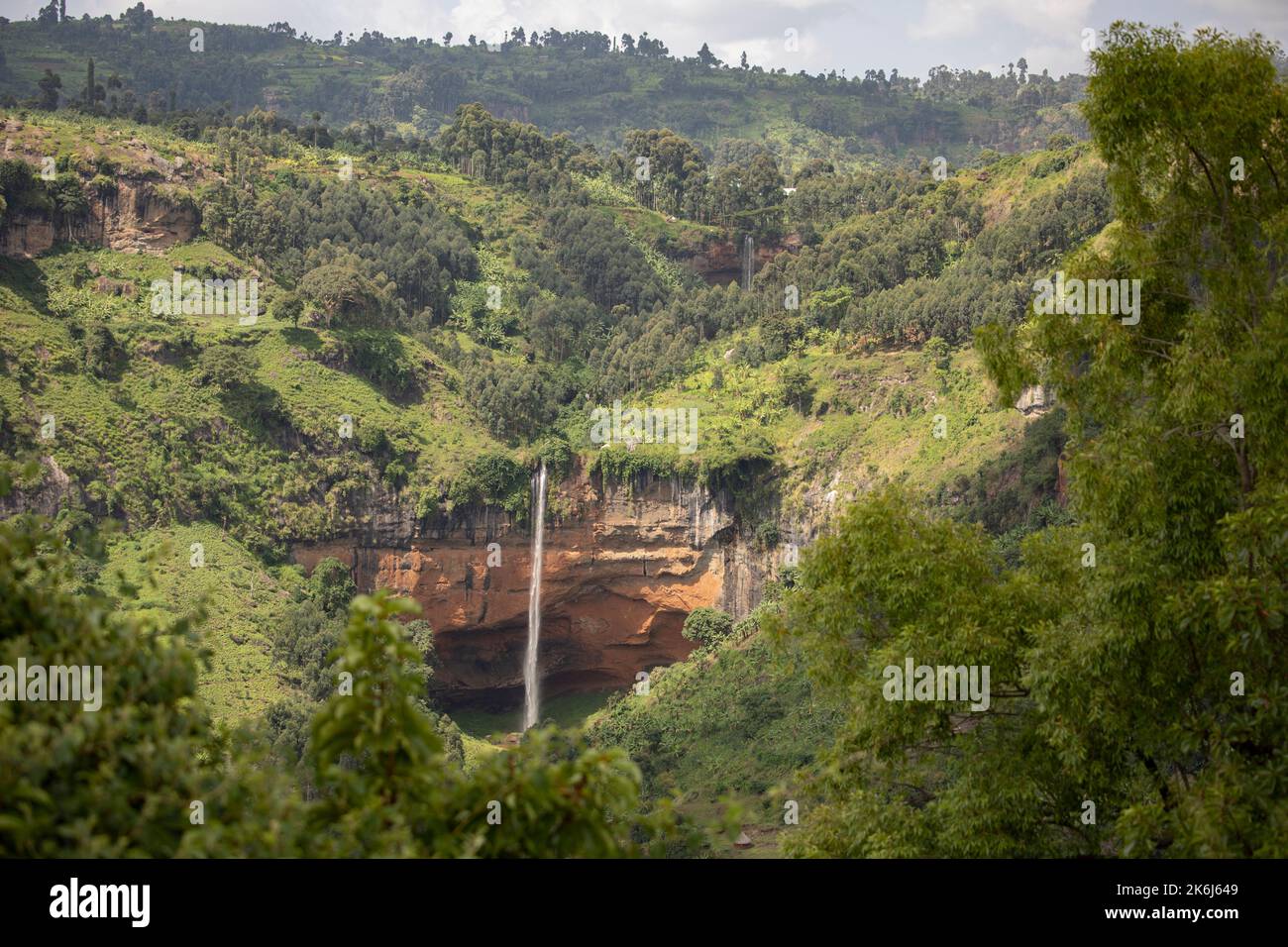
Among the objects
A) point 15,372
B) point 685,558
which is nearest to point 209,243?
point 15,372

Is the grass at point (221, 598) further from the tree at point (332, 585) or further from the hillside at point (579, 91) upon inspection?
the hillside at point (579, 91)

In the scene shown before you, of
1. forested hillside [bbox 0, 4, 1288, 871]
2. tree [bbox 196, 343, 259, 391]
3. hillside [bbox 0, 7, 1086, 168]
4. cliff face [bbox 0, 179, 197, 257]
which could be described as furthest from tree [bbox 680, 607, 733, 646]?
hillside [bbox 0, 7, 1086, 168]

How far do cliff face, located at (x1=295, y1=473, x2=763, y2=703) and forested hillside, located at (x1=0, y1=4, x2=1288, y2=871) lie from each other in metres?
0.17

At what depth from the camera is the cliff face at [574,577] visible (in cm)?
4806

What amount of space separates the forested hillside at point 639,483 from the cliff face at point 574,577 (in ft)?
0.55

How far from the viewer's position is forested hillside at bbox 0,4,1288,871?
6.66 metres

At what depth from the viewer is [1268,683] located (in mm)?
9906

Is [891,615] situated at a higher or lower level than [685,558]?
higher

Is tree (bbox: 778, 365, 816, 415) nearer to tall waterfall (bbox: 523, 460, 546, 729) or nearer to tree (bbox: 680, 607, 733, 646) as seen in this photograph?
tree (bbox: 680, 607, 733, 646)

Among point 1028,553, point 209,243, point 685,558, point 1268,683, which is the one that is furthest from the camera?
point 209,243

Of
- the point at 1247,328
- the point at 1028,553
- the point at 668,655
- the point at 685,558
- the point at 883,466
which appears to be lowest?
the point at 668,655

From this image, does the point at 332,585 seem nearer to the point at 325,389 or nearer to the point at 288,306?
the point at 325,389
